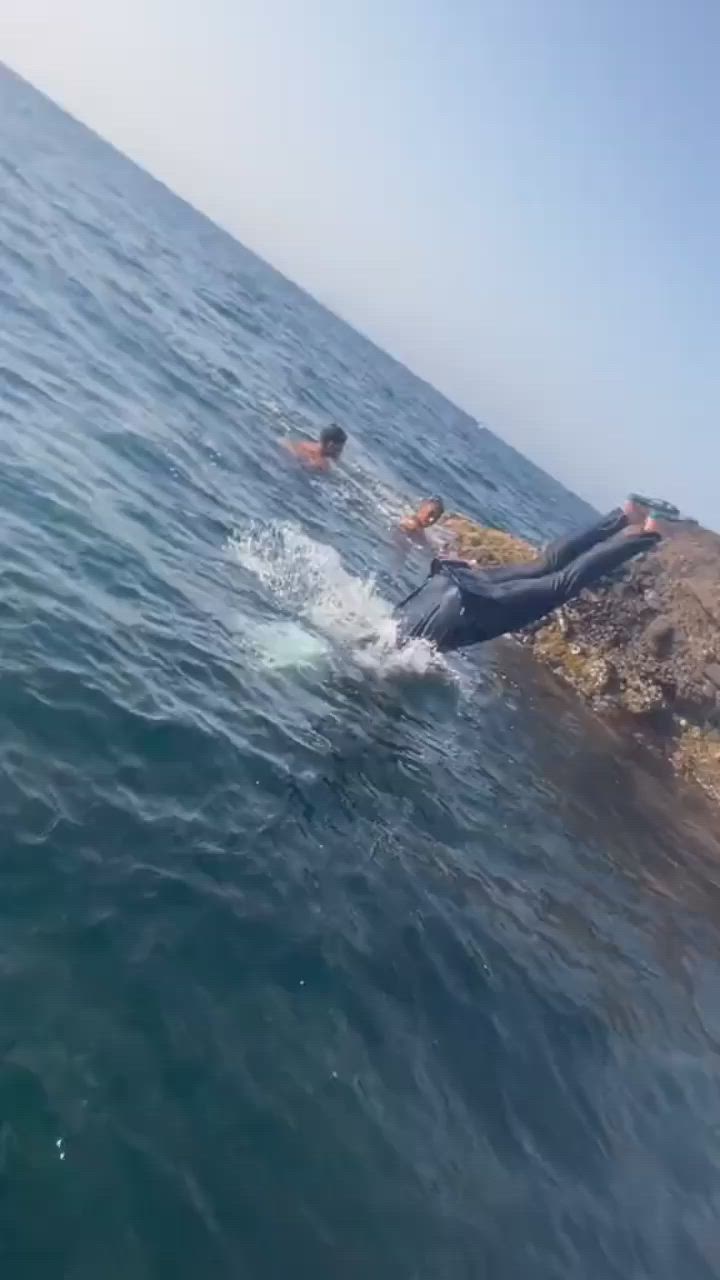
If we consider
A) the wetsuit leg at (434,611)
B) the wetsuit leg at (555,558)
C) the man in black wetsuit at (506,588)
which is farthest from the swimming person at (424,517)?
the wetsuit leg at (434,611)

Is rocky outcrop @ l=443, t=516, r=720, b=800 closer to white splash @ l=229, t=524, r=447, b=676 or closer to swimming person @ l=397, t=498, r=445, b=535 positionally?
swimming person @ l=397, t=498, r=445, b=535

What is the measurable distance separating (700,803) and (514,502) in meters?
43.7

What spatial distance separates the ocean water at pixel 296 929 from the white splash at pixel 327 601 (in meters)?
0.10

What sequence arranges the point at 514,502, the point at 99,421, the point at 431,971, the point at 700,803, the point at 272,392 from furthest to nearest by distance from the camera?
the point at 514,502 → the point at 272,392 → the point at 700,803 → the point at 99,421 → the point at 431,971

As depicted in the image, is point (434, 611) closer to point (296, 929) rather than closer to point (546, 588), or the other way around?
point (546, 588)

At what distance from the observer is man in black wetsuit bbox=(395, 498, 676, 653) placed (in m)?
13.6

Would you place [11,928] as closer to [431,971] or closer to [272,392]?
[431,971]

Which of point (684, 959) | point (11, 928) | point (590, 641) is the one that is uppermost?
point (590, 641)

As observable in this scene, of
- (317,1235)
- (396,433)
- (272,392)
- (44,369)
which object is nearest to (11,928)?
(317,1235)

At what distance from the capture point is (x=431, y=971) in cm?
874

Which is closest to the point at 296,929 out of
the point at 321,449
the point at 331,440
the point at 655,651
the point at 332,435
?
the point at 655,651

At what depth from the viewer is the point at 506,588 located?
45.4 feet

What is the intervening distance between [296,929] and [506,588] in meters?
7.02

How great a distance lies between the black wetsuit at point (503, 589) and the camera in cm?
1362
